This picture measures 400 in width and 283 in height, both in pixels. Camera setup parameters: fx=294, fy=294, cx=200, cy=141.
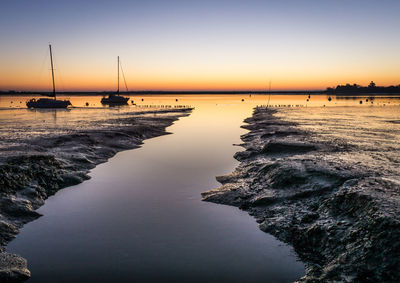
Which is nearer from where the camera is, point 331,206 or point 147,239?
point 147,239

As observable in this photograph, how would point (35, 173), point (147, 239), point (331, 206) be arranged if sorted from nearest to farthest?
point (147, 239) → point (331, 206) → point (35, 173)

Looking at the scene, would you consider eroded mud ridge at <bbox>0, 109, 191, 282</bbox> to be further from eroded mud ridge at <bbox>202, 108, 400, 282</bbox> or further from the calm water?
eroded mud ridge at <bbox>202, 108, 400, 282</bbox>


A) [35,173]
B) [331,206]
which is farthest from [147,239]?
[35,173]

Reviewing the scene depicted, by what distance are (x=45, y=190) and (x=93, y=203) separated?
2631 millimetres

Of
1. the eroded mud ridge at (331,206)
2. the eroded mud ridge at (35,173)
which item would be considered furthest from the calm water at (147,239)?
the eroded mud ridge at (331,206)

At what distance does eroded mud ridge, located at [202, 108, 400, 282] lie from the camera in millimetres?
6484

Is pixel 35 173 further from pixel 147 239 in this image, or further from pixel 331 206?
pixel 331 206

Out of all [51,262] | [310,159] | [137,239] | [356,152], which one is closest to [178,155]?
[310,159]

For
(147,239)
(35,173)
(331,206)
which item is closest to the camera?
(147,239)

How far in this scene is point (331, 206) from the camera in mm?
9203

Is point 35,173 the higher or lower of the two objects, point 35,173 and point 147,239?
the higher

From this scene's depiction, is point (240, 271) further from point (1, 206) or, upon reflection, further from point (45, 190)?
point (45, 190)

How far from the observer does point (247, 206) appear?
11.3 metres

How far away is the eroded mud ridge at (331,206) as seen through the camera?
255 inches
